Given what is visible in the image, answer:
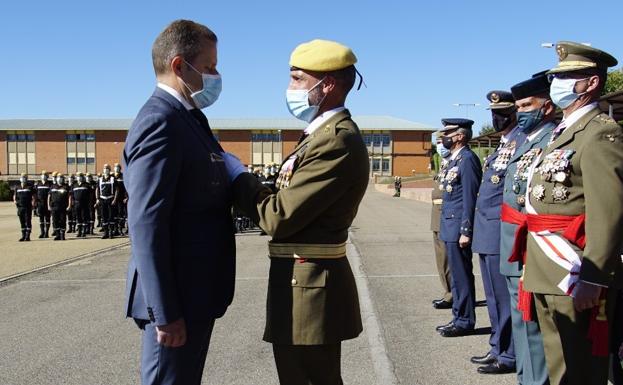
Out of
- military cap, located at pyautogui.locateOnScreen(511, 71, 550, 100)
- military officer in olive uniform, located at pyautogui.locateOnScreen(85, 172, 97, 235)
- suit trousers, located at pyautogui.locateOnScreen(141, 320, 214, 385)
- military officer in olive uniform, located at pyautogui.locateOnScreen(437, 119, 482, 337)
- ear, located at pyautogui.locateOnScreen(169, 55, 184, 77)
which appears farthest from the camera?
military officer in olive uniform, located at pyautogui.locateOnScreen(85, 172, 97, 235)

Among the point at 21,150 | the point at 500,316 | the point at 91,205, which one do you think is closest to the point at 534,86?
the point at 500,316

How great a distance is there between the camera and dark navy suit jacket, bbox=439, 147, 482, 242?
6.05 metres

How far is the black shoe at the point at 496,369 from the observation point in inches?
196

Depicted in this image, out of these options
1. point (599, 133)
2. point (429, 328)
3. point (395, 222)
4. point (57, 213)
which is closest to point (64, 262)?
point (57, 213)

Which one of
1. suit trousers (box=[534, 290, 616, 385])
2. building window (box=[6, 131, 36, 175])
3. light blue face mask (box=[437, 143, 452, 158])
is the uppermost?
light blue face mask (box=[437, 143, 452, 158])

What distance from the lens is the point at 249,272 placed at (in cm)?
1050

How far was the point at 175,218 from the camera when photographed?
2607 mm

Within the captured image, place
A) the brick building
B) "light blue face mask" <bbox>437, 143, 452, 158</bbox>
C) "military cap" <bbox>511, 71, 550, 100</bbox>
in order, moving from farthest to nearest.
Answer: the brick building < "light blue face mask" <bbox>437, 143, 452, 158</bbox> < "military cap" <bbox>511, 71, 550, 100</bbox>

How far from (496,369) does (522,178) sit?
1.74 metres

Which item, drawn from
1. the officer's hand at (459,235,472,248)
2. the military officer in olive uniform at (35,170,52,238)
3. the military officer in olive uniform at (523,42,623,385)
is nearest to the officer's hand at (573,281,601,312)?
the military officer in olive uniform at (523,42,623,385)

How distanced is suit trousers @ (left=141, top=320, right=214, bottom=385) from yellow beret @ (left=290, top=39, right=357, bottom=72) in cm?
129

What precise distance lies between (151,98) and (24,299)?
263 inches

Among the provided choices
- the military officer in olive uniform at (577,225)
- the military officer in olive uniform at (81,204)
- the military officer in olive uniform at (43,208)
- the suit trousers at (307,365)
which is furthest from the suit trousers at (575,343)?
the military officer in olive uniform at (43,208)

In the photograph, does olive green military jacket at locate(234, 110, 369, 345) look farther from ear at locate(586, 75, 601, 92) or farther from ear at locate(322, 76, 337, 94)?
ear at locate(586, 75, 601, 92)
